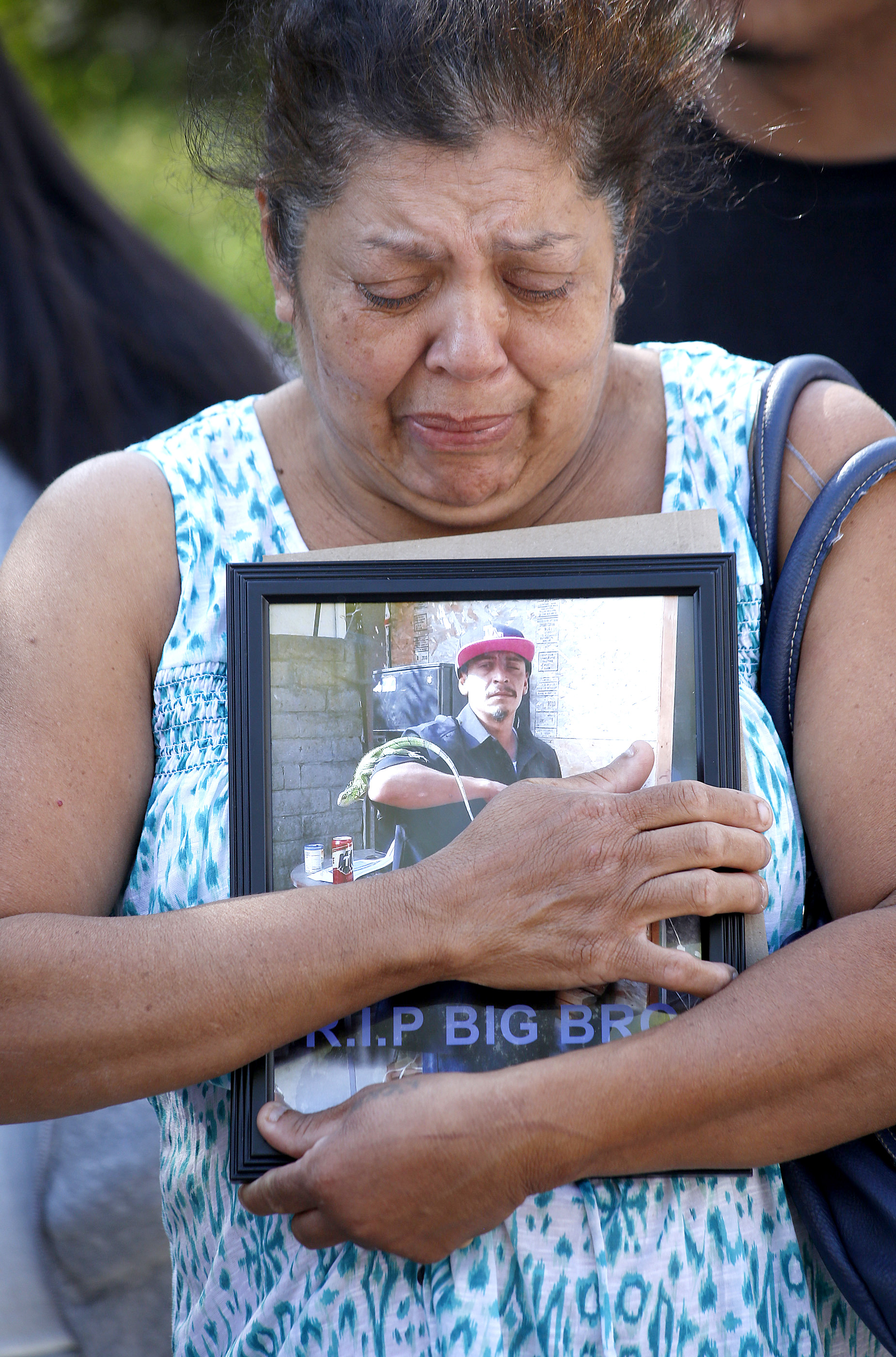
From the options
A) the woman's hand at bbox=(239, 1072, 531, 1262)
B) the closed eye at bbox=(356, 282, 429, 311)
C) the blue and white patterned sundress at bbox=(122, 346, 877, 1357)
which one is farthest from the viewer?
the closed eye at bbox=(356, 282, 429, 311)

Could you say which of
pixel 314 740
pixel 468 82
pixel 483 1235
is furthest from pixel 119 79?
pixel 483 1235

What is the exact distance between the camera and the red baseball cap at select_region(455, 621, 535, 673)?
1.37m

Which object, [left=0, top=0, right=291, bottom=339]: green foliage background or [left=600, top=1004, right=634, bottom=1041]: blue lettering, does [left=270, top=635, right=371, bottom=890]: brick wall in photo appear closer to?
[left=600, top=1004, right=634, bottom=1041]: blue lettering

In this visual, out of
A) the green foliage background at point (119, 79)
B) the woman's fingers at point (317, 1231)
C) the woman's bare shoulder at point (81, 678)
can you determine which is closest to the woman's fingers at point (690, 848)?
the woman's fingers at point (317, 1231)

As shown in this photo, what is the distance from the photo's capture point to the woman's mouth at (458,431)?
1544 millimetres

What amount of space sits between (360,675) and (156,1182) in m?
1.68

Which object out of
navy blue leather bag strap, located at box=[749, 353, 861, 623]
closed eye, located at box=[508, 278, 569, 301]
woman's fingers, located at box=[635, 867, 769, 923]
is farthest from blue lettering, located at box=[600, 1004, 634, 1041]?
closed eye, located at box=[508, 278, 569, 301]

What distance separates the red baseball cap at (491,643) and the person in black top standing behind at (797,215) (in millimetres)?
1606

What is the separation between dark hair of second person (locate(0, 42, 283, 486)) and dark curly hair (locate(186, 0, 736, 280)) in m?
1.04

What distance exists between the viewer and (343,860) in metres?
1.38

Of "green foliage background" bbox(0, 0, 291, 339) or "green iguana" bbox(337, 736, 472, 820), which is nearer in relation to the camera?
"green iguana" bbox(337, 736, 472, 820)

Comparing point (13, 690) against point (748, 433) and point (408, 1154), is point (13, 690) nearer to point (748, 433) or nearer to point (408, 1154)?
point (408, 1154)

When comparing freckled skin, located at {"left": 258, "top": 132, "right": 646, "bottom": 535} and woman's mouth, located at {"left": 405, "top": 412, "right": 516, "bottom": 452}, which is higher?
freckled skin, located at {"left": 258, "top": 132, "right": 646, "bottom": 535}

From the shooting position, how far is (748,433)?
1632 millimetres
